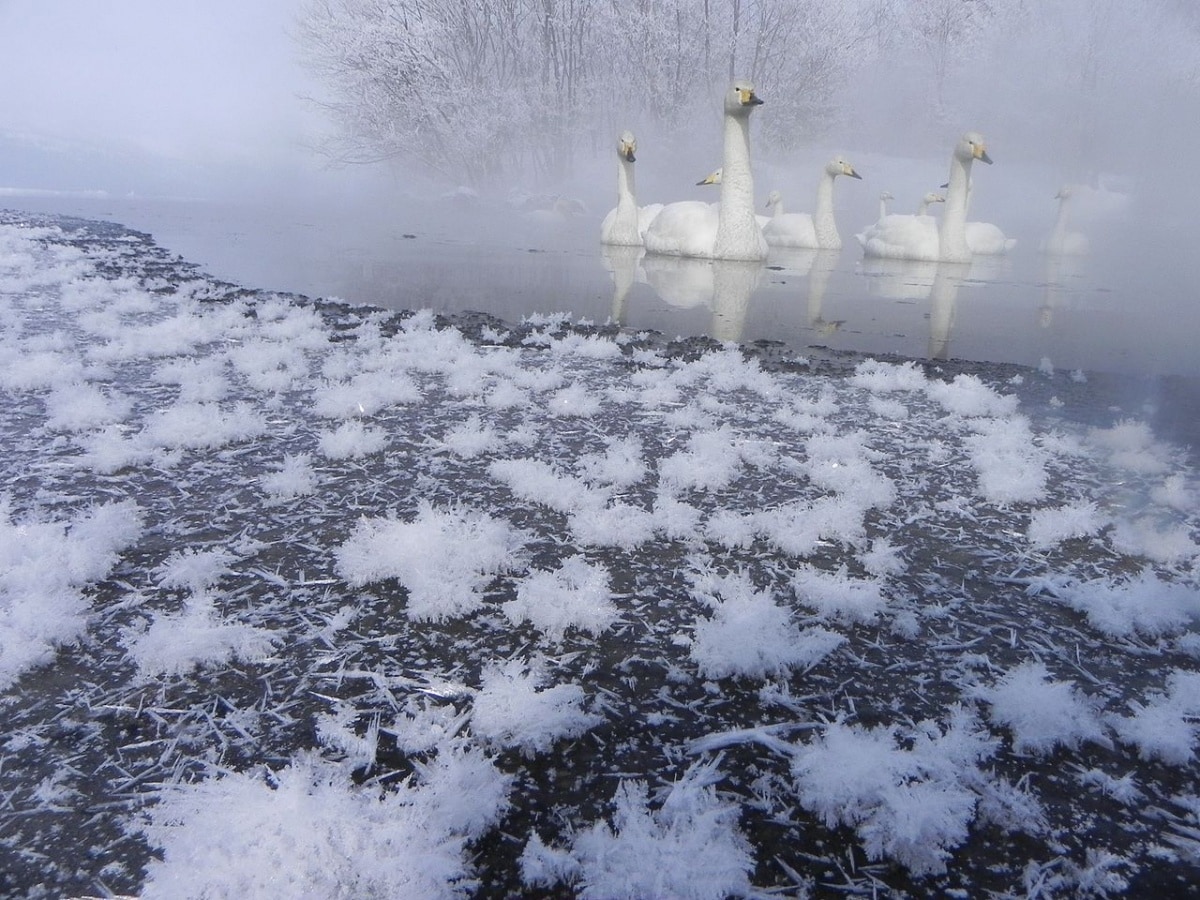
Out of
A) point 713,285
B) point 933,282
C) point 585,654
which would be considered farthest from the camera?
point 933,282

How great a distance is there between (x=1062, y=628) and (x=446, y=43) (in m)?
35.8

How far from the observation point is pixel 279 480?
2.89 m

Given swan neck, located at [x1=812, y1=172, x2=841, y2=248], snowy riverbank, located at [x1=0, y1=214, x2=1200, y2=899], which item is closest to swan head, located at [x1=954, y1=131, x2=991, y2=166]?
swan neck, located at [x1=812, y1=172, x2=841, y2=248]

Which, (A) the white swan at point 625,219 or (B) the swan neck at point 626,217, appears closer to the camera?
(A) the white swan at point 625,219

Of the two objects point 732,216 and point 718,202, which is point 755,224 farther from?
point 718,202

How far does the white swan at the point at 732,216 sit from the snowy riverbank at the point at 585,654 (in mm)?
9191

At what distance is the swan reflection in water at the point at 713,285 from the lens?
7.23 meters

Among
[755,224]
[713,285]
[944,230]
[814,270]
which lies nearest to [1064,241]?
[944,230]

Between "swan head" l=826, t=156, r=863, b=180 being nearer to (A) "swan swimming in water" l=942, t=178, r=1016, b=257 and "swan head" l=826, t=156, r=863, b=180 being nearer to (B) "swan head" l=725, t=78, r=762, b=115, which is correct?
(B) "swan head" l=725, t=78, r=762, b=115

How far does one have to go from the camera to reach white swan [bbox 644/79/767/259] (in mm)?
12281

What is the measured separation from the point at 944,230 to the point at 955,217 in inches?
14.7

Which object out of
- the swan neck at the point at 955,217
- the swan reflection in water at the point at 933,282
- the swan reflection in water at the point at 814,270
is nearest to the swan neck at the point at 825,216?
the swan reflection in water at the point at 814,270

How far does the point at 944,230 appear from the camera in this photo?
14430mm

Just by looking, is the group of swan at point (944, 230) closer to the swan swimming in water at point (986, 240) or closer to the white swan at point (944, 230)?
the white swan at point (944, 230)
